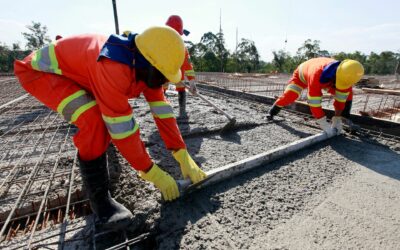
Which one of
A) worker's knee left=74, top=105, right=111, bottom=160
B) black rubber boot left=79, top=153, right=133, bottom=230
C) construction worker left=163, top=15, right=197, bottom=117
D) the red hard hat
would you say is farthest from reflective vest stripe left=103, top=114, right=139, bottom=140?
the red hard hat

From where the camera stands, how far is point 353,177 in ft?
8.70

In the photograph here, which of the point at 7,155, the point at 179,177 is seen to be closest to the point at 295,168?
the point at 179,177

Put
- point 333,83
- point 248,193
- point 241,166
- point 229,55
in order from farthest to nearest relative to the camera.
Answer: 1. point 229,55
2. point 333,83
3. point 241,166
4. point 248,193

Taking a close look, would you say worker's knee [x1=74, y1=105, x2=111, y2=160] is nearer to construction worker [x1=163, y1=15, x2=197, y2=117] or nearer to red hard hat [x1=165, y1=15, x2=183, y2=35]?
construction worker [x1=163, y1=15, x2=197, y2=117]

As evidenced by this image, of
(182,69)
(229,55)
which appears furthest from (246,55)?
(182,69)

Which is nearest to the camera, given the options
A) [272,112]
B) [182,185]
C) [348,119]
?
[182,185]

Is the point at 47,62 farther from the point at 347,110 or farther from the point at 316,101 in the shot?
the point at 347,110

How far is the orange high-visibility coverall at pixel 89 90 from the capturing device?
1653mm

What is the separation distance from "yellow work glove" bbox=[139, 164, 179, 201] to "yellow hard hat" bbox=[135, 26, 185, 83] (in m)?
0.76

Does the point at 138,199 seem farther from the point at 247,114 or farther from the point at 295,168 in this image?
the point at 247,114

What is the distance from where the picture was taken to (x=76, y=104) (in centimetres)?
182

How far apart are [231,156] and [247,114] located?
7.54 feet

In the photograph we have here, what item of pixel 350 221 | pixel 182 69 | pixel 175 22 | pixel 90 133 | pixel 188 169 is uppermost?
pixel 175 22

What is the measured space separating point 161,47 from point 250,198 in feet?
4.80
